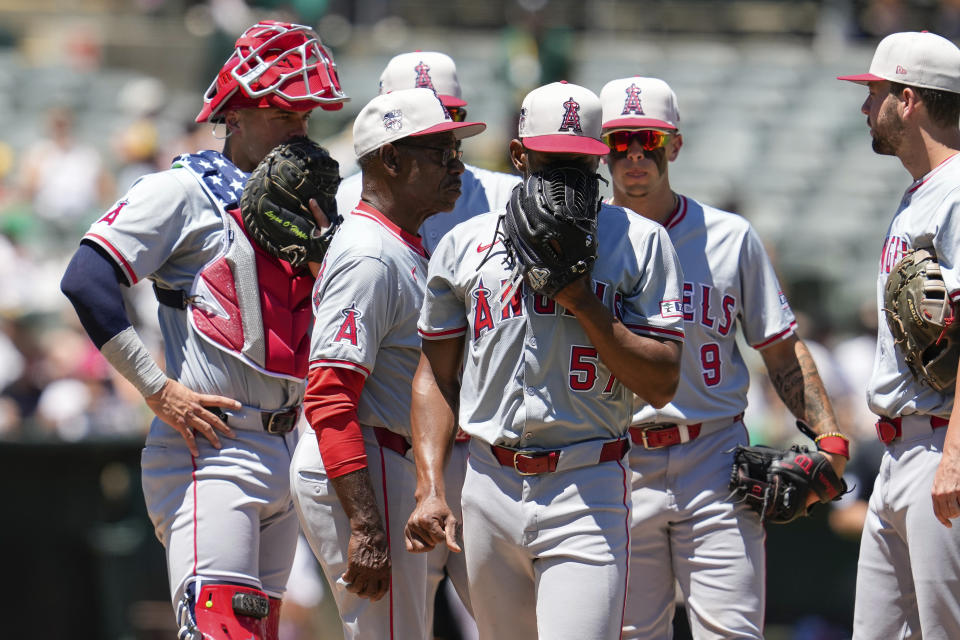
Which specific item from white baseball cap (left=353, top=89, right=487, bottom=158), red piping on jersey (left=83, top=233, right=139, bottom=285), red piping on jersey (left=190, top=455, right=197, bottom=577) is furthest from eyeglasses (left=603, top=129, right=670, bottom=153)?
red piping on jersey (left=190, top=455, right=197, bottom=577)

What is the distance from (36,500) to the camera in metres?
7.86

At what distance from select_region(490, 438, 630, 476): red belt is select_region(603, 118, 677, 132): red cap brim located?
1.34 m

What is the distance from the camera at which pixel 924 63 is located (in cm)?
438

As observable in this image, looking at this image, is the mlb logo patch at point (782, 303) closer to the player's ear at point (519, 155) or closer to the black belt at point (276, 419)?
the player's ear at point (519, 155)

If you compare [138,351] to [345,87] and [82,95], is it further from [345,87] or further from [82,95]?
[82,95]

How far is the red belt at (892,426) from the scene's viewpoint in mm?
4336

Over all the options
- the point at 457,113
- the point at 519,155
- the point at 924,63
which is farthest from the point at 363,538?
the point at 924,63

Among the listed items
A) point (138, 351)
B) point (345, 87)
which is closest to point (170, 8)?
point (345, 87)

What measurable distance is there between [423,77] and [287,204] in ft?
3.81

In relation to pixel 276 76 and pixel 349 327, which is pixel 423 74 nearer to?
pixel 276 76

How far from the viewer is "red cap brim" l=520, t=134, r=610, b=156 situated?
377 cm

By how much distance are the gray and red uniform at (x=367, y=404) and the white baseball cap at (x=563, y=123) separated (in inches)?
24.2

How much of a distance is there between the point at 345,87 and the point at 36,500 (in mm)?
7299

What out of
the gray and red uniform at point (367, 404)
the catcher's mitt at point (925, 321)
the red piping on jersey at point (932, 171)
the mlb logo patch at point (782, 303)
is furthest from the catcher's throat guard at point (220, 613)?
the red piping on jersey at point (932, 171)
